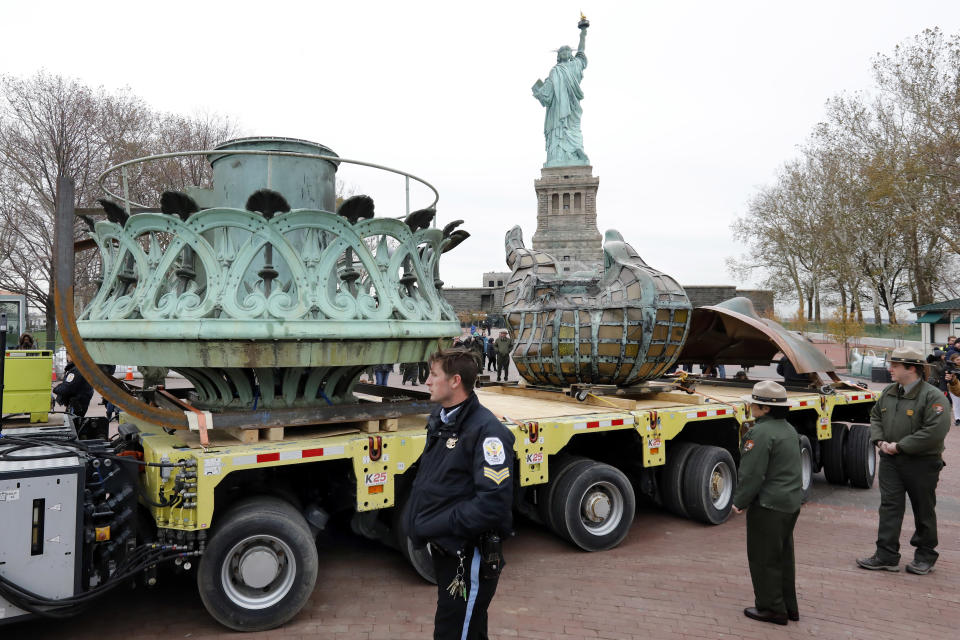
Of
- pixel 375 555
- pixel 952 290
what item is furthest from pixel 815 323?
pixel 375 555

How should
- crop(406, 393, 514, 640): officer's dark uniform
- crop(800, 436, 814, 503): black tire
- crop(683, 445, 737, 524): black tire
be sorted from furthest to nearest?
1. crop(800, 436, 814, 503): black tire
2. crop(683, 445, 737, 524): black tire
3. crop(406, 393, 514, 640): officer's dark uniform

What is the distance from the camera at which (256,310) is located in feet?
14.4

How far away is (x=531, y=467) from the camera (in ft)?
18.8

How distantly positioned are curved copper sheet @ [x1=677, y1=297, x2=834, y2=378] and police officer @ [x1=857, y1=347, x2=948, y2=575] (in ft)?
8.03

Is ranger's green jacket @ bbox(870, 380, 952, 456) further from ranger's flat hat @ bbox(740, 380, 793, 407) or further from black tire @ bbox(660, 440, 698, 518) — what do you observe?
black tire @ bbox(660, 440, 698, 518)

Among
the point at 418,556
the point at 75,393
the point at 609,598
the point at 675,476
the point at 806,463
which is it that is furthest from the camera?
the point at 806,463

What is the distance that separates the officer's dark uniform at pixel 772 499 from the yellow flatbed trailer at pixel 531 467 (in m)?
1.69

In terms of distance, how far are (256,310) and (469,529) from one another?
2254mm

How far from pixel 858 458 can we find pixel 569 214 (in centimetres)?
5603

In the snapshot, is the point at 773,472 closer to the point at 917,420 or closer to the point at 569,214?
the point at 917,420

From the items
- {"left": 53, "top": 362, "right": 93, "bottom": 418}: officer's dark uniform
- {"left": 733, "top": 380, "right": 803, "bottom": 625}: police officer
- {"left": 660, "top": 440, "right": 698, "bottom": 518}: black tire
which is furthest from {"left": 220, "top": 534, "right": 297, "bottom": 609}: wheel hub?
{"left": 660, "top": 440, "right": 698, "bottom": 518}: black tire

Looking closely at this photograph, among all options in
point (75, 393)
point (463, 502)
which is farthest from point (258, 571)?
point (75, 393)

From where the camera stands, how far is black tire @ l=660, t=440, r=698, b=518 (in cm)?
716

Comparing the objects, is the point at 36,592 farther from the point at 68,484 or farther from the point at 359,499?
the point at 359,499
